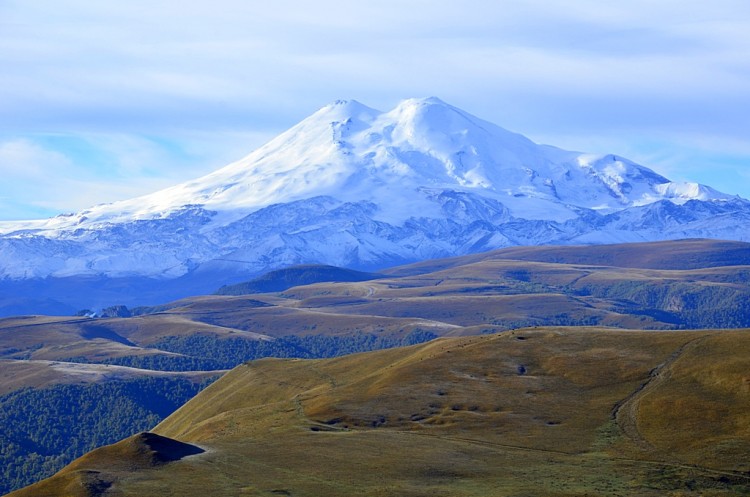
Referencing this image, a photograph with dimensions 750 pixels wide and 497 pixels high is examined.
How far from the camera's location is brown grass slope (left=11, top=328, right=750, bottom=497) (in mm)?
91062

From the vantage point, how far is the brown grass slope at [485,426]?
91.1 meters

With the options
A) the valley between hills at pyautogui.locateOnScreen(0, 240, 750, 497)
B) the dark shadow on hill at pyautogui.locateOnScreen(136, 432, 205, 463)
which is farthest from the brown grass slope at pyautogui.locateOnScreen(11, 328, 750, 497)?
the dark shadow on hill at pyautogui.locateOnScreen(136, 432, 205, 463)

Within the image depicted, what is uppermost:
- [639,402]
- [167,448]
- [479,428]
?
[167,448]

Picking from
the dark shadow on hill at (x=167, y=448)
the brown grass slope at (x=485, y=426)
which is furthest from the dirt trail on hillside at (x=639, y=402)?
the dark shadow on hill at (x=167, y=448)

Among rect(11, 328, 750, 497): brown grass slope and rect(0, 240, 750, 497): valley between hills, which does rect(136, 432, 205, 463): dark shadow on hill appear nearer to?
rect(0, 240, 750, 497): valley between hills

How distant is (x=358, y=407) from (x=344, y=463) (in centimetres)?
3126

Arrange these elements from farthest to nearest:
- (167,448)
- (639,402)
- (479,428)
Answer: (639,402)
(479,428)
(167,448)

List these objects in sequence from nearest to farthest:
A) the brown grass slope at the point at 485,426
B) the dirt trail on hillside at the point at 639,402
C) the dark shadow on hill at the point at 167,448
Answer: the brown grass slope at the point at 485,426 → the dark shadow on hill at the point at 167,448 → the dirt trail on hillside at the point at 639,402

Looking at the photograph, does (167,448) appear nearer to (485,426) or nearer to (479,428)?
(479,428)

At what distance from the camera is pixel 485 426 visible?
4658 inches

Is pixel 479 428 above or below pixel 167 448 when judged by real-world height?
below

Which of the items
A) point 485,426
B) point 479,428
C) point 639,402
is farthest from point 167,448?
point 639,402

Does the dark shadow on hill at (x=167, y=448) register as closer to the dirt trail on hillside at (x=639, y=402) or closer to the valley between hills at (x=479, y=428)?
the valley between hills at (x=479, y=428)

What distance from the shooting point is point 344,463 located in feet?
323
